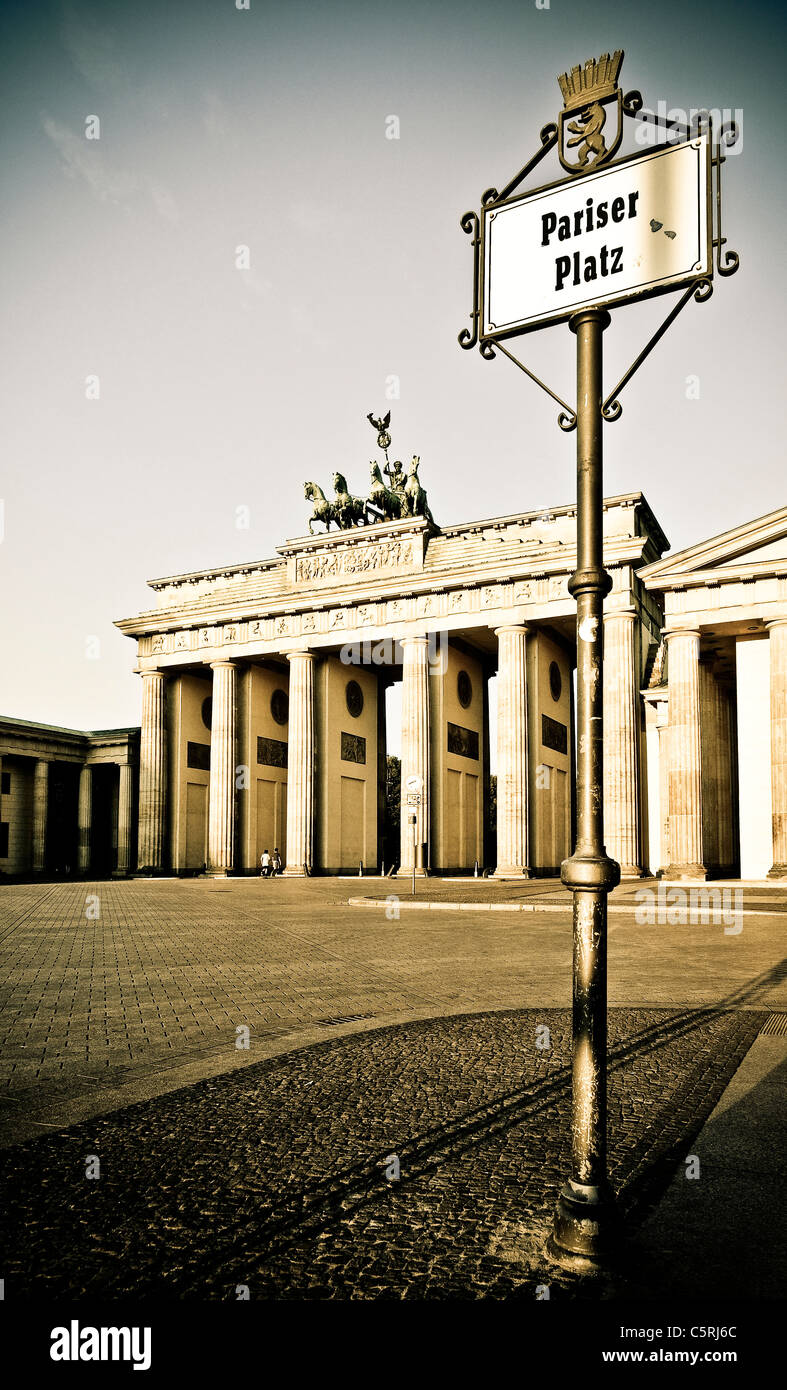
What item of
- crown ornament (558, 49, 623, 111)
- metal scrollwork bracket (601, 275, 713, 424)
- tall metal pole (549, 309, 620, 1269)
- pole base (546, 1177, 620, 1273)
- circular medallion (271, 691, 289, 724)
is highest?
circular medallion (271, 691, 289, 724)

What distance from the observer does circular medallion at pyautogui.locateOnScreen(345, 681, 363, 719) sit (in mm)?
50938

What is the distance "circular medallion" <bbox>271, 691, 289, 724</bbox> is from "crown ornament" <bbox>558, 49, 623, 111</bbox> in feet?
165

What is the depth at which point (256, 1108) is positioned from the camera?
5.84 m

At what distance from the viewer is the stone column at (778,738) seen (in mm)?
32188

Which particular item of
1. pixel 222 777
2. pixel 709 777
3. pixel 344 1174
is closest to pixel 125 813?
pixel 222 777

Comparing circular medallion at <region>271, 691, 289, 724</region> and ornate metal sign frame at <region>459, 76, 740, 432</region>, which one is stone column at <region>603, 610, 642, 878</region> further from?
ornate metal sign frame at <region>459, 76, 740, 432</region>

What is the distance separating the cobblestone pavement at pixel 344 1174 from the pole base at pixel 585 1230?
9cm

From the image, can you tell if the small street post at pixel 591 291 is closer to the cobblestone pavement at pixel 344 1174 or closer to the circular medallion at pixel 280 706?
Answer: the cobblestone pavement at pixel 344 1174

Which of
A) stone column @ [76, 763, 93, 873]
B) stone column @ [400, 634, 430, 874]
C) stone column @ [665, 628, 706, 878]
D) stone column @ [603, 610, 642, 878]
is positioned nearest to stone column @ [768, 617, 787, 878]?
stone column @ [665, 628, 706, 878]

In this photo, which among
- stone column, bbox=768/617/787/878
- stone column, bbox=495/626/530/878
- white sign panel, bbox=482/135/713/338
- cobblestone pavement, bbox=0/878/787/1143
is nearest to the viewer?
white sign panel, bbox=482/135/713/338

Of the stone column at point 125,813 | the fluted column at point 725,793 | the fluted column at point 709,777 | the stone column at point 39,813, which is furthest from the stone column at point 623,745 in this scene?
the stone column at point 39,813
